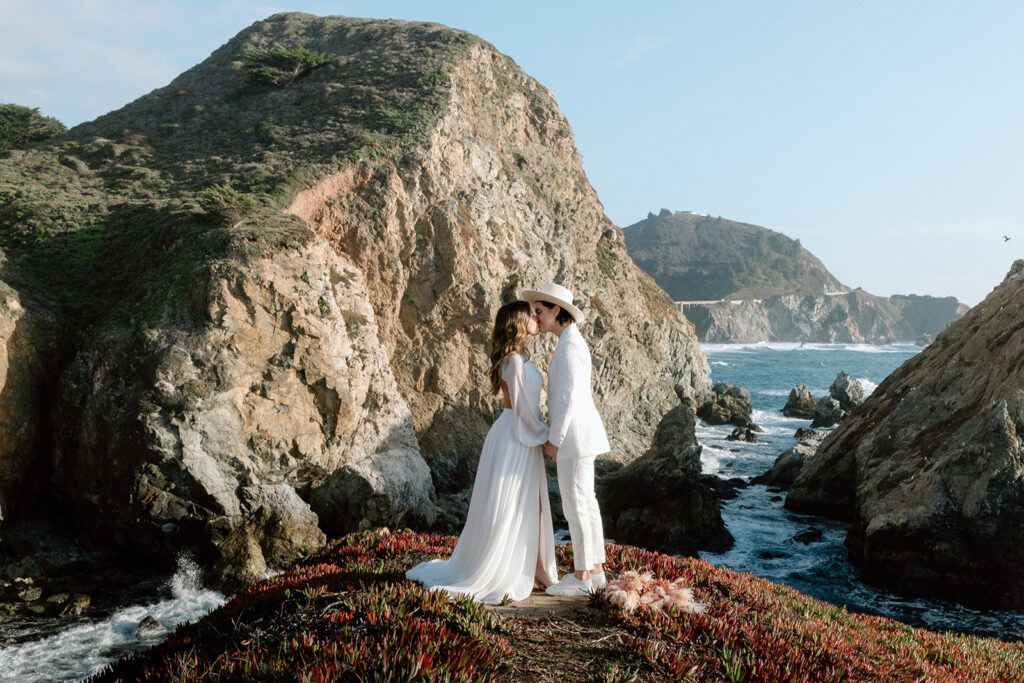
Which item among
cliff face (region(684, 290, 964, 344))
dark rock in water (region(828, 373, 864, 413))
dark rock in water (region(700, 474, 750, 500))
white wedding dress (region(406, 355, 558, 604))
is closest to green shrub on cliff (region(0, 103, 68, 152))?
white wedding dress (region(406, 355, 558, 604))

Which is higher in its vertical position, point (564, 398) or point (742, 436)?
point (564, 398)

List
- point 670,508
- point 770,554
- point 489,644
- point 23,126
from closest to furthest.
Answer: point 489,644, point 770,554, point 670,508, point 23,126

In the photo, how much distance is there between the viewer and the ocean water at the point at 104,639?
37.1 feet

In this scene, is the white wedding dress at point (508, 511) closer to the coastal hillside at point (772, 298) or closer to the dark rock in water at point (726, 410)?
the dark rock in water at point (726, 410)

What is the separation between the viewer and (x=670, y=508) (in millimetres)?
20844

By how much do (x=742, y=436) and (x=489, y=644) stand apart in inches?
1521

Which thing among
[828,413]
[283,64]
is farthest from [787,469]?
[283,64]

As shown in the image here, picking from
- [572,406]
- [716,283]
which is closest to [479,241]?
[572,406]

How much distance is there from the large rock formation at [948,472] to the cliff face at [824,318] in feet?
381

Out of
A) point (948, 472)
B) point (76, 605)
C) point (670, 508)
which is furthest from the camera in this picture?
point (670, 508)

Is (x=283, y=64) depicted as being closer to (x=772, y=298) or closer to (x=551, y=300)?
(x=551, y=300)

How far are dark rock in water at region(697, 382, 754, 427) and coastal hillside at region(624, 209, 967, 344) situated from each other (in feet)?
315

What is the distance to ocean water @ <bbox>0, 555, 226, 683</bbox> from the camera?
11312 mm

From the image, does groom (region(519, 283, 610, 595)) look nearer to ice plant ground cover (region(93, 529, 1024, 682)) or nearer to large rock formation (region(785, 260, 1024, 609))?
ice plant ground cover (region(93, 529, 1024, 682))
